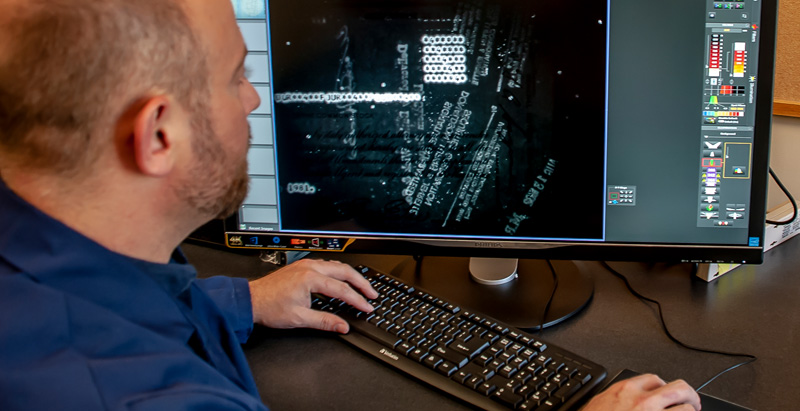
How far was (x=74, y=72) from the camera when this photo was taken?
1.99ft

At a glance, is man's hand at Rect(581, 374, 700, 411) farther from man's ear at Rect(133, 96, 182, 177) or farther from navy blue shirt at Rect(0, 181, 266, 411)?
man's ear at Rect(133, 96, 182, 177)

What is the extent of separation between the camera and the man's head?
1.97ft

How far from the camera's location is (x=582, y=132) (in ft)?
3.12

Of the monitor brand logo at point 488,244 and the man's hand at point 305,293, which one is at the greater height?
the monitor brand logo at point 488,244

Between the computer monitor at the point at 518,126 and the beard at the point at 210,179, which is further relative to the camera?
the computer monitor at the point at 518,126

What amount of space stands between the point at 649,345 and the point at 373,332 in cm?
37

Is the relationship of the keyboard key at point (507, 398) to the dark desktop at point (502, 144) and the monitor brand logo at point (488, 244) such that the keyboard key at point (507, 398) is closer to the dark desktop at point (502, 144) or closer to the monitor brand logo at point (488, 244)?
the dark desktop at point (502, 144)

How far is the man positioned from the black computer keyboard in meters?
0.06

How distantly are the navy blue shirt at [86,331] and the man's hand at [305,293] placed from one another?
268 mm

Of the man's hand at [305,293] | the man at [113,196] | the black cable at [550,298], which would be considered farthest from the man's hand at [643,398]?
the man's hand at [305,293]

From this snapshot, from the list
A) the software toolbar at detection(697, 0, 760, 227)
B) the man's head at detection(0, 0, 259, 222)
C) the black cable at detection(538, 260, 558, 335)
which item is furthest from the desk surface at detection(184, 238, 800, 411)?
the man's head at detection(0, 0, 259, 222)

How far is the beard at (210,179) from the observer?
2.38ft

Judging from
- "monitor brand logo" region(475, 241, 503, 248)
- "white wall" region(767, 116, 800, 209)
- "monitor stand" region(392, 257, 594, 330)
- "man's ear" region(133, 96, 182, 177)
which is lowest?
"monitor stand" region(392, 257, 594, 330)

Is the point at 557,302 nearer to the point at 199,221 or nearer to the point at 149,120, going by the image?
the point at 199,221
